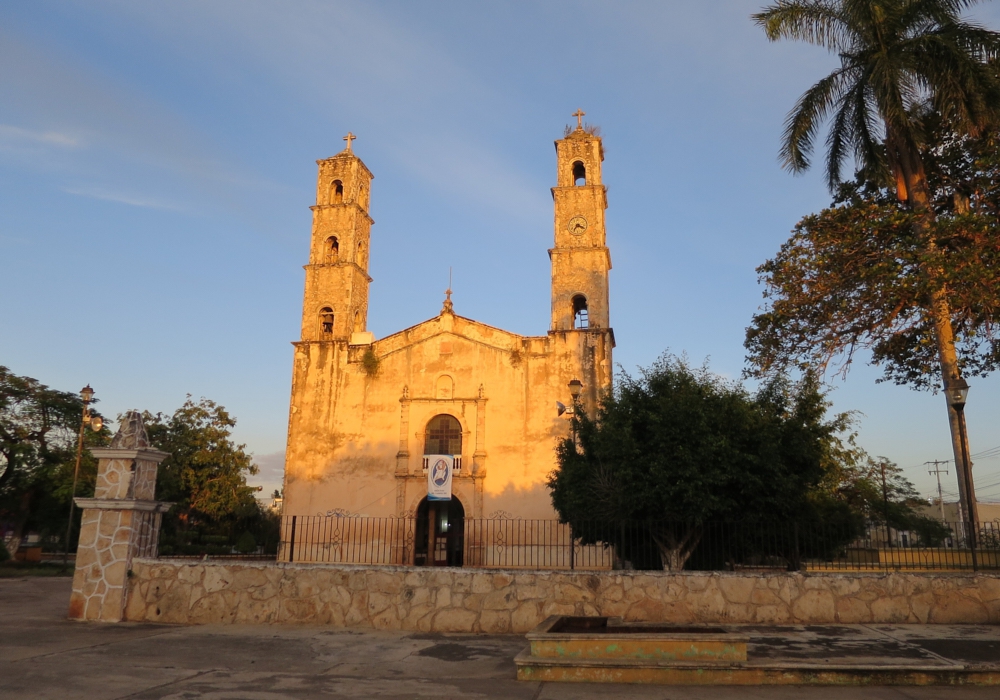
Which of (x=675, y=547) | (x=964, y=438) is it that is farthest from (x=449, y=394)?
(x=964, y=438)

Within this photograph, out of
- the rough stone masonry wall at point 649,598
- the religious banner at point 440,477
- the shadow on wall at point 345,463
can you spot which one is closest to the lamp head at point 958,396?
the rough stone masonry wall at point 649,598

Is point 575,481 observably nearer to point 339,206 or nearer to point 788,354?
point 788,354

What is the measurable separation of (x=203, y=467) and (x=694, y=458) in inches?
979

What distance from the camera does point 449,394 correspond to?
25734 mm

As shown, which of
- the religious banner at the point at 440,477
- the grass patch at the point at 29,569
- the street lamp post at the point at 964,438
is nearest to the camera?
the street lamp post at the point at 964,438

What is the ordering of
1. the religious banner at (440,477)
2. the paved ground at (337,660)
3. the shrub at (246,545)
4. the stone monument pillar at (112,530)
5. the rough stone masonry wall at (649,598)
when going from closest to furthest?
the paved ground at (337,660) < the rough stone masonry wall at (649,598) < the stone monument pillar at (112,530) < the religious banner at (440,477) < the shrub at (246,545)

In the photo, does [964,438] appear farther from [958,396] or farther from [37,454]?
[37,454]

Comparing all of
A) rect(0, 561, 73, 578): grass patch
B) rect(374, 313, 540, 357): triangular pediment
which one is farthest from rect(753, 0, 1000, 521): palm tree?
rect(0, 561, 73, 578): grass patch

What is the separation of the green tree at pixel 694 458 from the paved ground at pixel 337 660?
400cm

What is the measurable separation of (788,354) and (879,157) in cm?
499

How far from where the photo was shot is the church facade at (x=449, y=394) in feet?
81.0

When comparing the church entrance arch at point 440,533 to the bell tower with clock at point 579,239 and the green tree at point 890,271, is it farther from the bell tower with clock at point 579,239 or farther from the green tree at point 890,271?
the green tree at point 890,271

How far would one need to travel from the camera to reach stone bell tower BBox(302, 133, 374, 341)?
27.2 metres

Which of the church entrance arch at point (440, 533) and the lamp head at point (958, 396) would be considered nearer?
the lamp head at point (958, 396)
